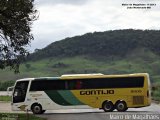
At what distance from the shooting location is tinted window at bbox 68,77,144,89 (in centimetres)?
3884

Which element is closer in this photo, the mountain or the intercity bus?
the intercity bus

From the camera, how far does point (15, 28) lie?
2997cm

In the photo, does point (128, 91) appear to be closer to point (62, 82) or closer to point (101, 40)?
point (62, 82)

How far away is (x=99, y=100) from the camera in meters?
39.2

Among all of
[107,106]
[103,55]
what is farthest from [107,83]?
[103,55]

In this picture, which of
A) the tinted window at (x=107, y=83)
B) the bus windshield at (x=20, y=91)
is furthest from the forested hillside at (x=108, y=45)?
the bus windshield at (x=20, y=91)

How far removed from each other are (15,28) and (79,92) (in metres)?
11.2

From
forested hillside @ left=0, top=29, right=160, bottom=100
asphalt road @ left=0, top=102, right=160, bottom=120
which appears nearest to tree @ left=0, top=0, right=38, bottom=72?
asphalt road @ left=0, top=102, right=160, bottom=120

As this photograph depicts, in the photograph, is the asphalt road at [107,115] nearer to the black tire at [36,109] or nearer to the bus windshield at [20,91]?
the black tire at [36,109]

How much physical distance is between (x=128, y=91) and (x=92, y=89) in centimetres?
275

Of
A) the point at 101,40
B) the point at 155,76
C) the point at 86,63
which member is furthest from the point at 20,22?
the point at 101,40

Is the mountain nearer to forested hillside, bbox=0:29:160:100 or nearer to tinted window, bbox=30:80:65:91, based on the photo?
forested hillside, bbox=0:29:160:100

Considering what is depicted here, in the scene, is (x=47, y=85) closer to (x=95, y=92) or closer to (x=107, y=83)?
(x=95, y=92)

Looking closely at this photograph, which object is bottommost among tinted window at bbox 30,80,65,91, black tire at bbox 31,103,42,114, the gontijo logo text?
black tire at bbox 31,103,42,114
